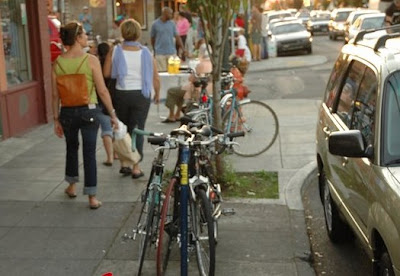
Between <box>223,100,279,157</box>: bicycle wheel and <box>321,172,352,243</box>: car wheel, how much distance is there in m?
3.01

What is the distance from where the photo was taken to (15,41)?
10703mm

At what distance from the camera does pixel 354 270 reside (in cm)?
520

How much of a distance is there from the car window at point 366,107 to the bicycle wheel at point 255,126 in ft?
13.0

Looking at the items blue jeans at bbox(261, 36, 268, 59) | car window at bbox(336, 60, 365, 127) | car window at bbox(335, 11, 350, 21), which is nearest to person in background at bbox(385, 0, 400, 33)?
car window at bbox(336, 60, 365, 127)

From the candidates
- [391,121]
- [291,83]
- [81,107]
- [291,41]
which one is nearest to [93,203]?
[81,107]

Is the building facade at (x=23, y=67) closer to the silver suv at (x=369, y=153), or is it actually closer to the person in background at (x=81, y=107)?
the person in background at (x=81, y=107)

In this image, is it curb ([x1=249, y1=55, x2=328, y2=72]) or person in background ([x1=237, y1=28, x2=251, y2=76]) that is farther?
curb ([x1=249, y1=55, x2=328, y2=72])

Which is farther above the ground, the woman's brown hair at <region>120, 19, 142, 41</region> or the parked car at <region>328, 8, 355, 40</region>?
the woman's brown hair at <region>120, 19, 142, 41</region>

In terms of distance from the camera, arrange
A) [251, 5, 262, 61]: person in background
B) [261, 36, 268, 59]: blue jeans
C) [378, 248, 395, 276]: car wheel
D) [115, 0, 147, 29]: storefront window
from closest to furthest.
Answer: [378, 248, 395, 276]: car wheel < [251, 5, 262, 61]: person in background < [261, 36, 268, 59]: blue jeans < [115, 0, 147, 29]: storefront window

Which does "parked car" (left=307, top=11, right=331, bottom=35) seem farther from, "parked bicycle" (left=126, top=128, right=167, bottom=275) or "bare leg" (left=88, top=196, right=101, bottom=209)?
"parked bicycle" (left=126, top=128, right=167, bottom=275)

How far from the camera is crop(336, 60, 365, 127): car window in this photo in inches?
198

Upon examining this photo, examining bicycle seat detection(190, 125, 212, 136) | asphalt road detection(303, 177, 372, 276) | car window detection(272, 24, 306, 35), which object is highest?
bicycle seat detection(190, 125, 212, 136)

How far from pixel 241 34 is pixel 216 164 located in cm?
1100

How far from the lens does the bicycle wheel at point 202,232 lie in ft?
14.7
